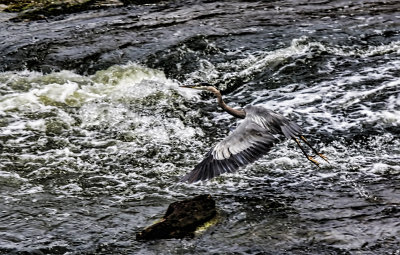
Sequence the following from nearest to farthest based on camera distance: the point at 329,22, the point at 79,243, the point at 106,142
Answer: the point at 79,243 < the point at 106,142 < the point at 329,22

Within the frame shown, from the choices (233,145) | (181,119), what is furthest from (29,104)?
(233,145)

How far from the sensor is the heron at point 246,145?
16.5ft

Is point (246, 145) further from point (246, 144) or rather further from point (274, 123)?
point (274, 123)

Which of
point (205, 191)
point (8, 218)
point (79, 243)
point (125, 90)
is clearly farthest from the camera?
point (125, 90)

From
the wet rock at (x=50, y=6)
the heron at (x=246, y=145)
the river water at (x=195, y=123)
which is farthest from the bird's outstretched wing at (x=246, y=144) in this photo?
the wet rock at (x=50, y=6)

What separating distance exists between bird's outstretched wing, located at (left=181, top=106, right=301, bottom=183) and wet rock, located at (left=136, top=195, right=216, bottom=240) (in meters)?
0.38

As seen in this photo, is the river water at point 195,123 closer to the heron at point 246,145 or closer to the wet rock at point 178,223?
the wet rock at point 178,223

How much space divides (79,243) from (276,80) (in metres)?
4.51

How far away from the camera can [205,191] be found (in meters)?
5.37

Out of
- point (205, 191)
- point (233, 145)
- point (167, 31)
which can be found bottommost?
point (205, 191)

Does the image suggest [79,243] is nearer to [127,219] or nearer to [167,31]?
[127,219]

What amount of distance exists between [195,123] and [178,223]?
9.26 ft

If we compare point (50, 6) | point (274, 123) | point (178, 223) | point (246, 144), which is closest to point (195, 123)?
point (274, 123)

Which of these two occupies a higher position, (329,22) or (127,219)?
(329,22)
